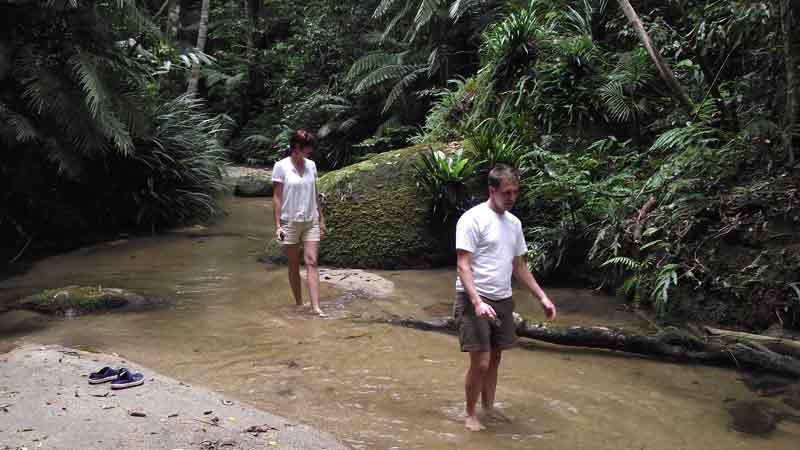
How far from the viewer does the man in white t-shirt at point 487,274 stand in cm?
441

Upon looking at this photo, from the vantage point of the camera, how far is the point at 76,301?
7141 mm

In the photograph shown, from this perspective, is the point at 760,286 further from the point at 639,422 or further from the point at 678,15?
the point at 678,15

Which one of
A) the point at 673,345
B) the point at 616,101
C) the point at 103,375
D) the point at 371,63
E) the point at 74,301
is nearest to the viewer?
the point at 103,375

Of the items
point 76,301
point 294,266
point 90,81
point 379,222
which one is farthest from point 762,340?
point 90,81

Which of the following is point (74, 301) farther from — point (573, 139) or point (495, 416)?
point (573, 139)

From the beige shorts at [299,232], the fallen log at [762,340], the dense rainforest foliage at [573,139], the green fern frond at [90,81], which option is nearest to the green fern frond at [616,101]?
the dense rainforest foliage at [573,139]

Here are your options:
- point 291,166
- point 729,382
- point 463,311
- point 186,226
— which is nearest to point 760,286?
Answer: point 729,382

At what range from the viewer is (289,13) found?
25062mm

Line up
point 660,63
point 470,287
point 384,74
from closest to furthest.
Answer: point 470,287, point 660,63, point 384,74

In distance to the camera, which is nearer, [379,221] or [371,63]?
[379,221]

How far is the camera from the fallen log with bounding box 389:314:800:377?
5648mm

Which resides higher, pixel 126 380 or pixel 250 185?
pixel 250 185

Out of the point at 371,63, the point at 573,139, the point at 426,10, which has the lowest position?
the point at 573,139

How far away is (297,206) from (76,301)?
91.1 inches
